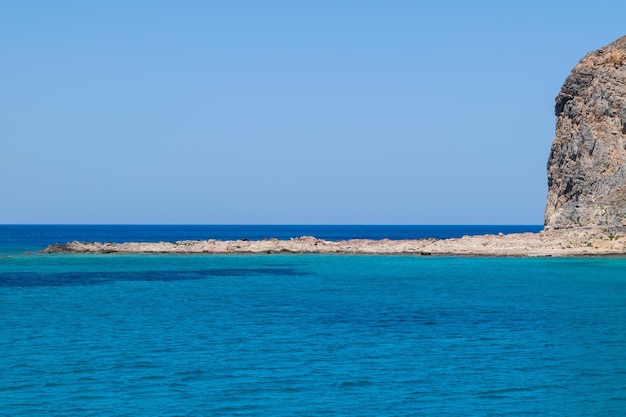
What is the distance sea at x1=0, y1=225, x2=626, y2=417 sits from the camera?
1891 centimetres

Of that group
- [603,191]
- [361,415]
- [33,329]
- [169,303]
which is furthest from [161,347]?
[603,191]

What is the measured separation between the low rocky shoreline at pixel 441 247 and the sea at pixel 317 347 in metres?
18.8

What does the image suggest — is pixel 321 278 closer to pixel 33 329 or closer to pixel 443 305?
pixel 443 305

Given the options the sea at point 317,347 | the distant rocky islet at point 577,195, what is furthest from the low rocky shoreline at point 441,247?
the sea at point 317,347

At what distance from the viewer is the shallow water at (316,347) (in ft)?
62.1

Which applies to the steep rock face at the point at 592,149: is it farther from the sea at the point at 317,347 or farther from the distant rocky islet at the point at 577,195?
the sea at the point at 317,347

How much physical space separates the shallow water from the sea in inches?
2.7

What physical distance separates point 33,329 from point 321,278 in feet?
83.0

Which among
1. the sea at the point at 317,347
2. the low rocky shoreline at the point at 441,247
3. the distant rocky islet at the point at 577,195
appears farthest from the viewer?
the distant rocky islet at the point at 577,195

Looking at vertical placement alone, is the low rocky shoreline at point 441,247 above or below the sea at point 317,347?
above

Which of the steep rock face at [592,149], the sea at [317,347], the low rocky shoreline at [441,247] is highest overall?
the steep rock face at [592,149]

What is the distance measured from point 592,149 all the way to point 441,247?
1604cm

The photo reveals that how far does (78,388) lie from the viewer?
2011cm

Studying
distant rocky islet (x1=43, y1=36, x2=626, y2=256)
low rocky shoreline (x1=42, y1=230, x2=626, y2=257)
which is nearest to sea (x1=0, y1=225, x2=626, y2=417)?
low rocky shoreline (x1=42, y1=230, x2=626, y2=257)
